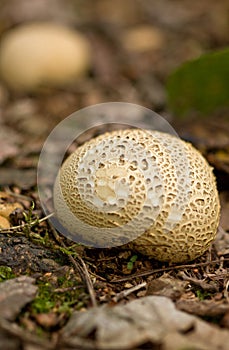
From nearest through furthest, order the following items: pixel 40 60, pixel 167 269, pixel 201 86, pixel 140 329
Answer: pixel 140 329 < pixel 167 269 < pixel 201 86 < pixel 40 60

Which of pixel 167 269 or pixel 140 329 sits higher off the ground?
pixel 140 329

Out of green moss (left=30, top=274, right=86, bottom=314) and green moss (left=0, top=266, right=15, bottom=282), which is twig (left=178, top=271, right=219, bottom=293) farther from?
green moss (left=0, top=266, right=15, bottom=282)

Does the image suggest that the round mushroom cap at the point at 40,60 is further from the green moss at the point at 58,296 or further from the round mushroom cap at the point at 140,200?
the green moss at the point at 58,296

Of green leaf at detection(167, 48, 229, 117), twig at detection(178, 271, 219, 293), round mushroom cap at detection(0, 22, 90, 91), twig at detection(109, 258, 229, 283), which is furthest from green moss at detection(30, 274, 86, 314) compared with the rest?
round mushroom cap at detection(0, 22, 90, 91)

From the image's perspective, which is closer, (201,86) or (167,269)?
(167,269)

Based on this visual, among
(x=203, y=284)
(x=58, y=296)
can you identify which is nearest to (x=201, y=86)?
(x=203, y=284)

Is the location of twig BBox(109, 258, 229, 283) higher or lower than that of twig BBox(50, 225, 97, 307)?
lower

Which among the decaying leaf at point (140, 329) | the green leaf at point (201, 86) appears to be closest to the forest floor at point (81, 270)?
the decaying leaf at point (140, 329)

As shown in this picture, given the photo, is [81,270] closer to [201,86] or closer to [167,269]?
[167,269]
